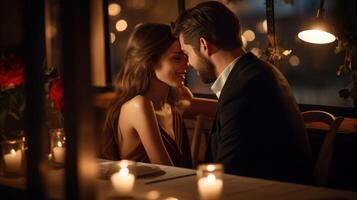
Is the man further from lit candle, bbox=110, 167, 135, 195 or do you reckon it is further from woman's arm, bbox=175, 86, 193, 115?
woman's arm, bbox=175, 86, 193, 115

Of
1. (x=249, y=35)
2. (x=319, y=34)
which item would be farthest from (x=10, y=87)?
(x=249, y=35)

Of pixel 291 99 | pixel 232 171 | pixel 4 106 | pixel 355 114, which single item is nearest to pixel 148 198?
pixel 232 171

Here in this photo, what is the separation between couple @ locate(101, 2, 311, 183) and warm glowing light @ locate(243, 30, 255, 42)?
133 cm

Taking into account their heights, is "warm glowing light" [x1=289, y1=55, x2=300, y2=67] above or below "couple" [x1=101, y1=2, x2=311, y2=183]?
above

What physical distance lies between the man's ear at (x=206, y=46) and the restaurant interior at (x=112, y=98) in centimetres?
44

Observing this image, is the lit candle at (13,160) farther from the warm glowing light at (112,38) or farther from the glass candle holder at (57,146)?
the warm glowing light at (112,38)

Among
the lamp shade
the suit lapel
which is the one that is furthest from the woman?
the lamp shade

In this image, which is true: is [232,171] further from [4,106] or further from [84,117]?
[84,117]

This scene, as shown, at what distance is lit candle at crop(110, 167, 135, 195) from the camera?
2.01m

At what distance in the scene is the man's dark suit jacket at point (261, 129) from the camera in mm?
2432

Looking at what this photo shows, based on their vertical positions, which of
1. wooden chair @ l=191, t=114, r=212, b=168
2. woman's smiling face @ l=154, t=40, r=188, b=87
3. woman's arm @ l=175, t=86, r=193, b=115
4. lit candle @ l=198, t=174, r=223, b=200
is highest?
woman's smiling face @ l=154, t=40, r=188, b=87

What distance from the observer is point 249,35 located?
471 cm

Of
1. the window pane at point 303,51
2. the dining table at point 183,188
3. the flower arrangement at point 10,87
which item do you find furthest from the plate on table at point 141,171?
the window pane at point 303,51

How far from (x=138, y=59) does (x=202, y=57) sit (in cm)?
33
